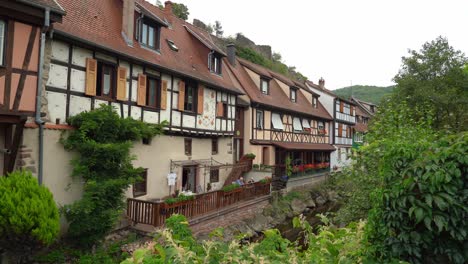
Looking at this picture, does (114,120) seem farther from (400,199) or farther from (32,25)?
(400,199)

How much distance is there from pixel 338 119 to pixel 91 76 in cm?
2932

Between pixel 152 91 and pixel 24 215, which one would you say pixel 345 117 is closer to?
pixel 152 91

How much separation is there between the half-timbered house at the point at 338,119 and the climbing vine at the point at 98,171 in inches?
1063

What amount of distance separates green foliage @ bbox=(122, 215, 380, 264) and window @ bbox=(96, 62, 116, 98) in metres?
9.10

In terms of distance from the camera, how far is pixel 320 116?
102 ft

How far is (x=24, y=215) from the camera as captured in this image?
290 inches

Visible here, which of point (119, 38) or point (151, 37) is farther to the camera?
point (151, 37)

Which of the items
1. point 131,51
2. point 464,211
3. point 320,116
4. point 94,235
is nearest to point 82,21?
point 131,51

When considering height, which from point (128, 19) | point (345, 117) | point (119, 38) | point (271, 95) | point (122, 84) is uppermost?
point (128, 19)

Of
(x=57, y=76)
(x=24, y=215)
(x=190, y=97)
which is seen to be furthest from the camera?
(x=190, y=97)

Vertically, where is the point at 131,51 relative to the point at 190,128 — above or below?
above

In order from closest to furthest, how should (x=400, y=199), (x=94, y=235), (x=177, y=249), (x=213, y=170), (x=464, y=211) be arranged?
(x=177, y=249) → (x=464, y=211) → (x=400, y=199) → (x=94, y=235) → (x=213, y=170)

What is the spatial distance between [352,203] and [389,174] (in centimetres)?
871

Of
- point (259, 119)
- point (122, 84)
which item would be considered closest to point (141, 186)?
point (122, 84)
